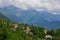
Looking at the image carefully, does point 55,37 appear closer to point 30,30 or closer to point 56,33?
point 56,33

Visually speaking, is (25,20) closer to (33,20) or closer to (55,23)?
(33,20)

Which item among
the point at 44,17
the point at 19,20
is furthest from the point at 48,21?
the point at 19,20

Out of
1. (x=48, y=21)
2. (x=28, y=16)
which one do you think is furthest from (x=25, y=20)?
(x=48, y=21)

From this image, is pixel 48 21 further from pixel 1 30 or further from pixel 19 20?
pixel 1 30

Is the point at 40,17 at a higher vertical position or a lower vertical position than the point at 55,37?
higher

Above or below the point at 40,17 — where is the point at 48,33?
below

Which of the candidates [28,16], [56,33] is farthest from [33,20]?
[56,33]

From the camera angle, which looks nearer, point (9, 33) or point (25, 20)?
point (9, 33)

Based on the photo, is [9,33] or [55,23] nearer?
[9,33]
